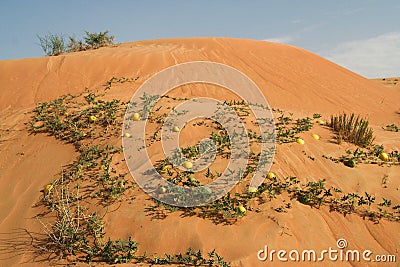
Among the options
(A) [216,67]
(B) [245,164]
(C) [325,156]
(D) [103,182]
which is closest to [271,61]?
(A) [216,67]

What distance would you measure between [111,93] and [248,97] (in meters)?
3.84

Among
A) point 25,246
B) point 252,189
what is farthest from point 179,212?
point 25,246

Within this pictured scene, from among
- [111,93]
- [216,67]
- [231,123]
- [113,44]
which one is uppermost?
[113,44]

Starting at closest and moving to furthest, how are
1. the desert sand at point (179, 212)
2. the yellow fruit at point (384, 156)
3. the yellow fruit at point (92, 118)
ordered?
the desert sand at point (179, 212) < the yellow fruit at point (384, 156) < the yellow fruit at point (92, 118)

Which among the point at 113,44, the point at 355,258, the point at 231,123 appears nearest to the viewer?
the point at 355,258

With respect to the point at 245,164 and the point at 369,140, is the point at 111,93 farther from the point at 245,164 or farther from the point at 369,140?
the point at 369,140

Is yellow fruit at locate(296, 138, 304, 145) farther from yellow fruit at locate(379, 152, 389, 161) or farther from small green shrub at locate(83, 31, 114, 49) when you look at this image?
small green shrub at locate(83, 31, 114, 49)

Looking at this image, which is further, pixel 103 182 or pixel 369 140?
pixel 369 140

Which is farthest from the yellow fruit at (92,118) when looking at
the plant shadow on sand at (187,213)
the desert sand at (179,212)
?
the plant shadow on sand at (187,213)

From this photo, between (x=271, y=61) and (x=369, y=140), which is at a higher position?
(x=271, y=61)

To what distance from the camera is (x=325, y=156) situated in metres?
4.91

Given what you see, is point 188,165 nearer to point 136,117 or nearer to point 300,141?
point 136,117

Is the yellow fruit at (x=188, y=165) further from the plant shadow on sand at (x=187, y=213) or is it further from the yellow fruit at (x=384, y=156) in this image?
the yellow fruit at (x=384, y=156)

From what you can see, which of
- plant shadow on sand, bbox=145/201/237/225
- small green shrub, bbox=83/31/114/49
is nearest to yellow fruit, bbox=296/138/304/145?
plant shadow on sand, bbox=145/201/237/225
